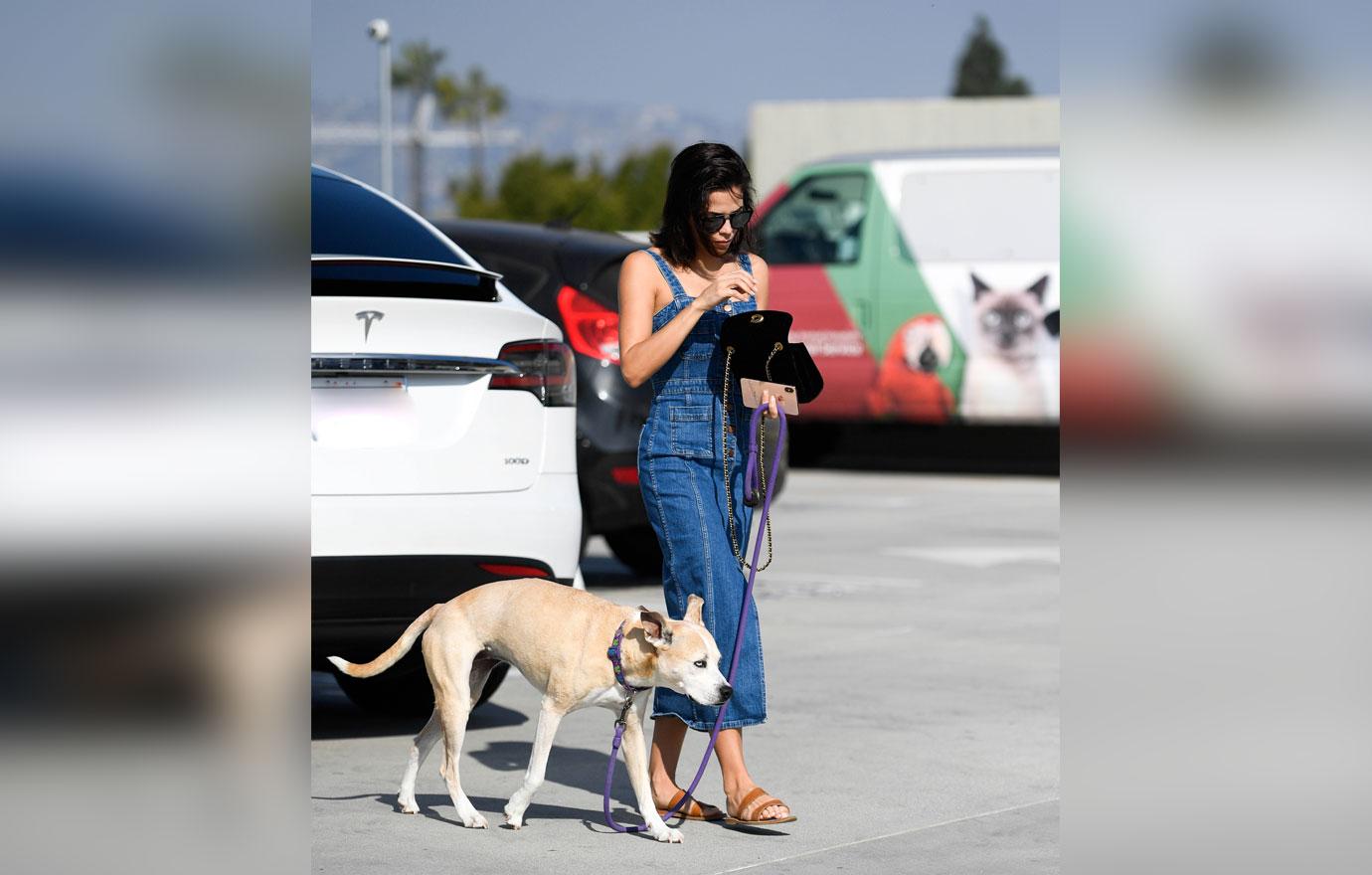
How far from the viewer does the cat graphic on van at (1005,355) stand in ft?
53.6

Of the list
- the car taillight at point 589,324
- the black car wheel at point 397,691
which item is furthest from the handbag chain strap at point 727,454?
the car taillight at point 589,324

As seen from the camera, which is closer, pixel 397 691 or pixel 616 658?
pixel 616 658

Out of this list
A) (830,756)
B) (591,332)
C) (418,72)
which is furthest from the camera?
(418,72)

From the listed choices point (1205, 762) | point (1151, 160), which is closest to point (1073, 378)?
point (1151, 160)

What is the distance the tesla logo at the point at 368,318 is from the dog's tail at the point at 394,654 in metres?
0.78

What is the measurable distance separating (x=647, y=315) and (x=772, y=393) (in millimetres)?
394

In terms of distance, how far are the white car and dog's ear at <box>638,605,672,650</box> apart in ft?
3.15

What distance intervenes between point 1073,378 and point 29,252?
1.39 meters

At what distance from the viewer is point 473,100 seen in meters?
134

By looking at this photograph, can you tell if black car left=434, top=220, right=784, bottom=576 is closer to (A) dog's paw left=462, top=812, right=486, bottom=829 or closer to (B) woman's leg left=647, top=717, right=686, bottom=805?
(B) woman's leg left=647, top=717, right=686, bottom=805

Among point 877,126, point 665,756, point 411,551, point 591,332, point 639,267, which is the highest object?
point 877,126

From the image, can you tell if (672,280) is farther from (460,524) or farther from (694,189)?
(460,524)

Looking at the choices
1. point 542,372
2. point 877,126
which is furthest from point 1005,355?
point 877,126

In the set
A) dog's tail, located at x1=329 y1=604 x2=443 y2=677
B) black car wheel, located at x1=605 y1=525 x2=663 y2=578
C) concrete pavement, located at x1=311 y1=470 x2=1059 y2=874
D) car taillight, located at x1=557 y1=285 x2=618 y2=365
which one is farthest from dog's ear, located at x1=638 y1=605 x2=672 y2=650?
black car wheel, located at x1=605 y1=525 x2=663 y2=578
